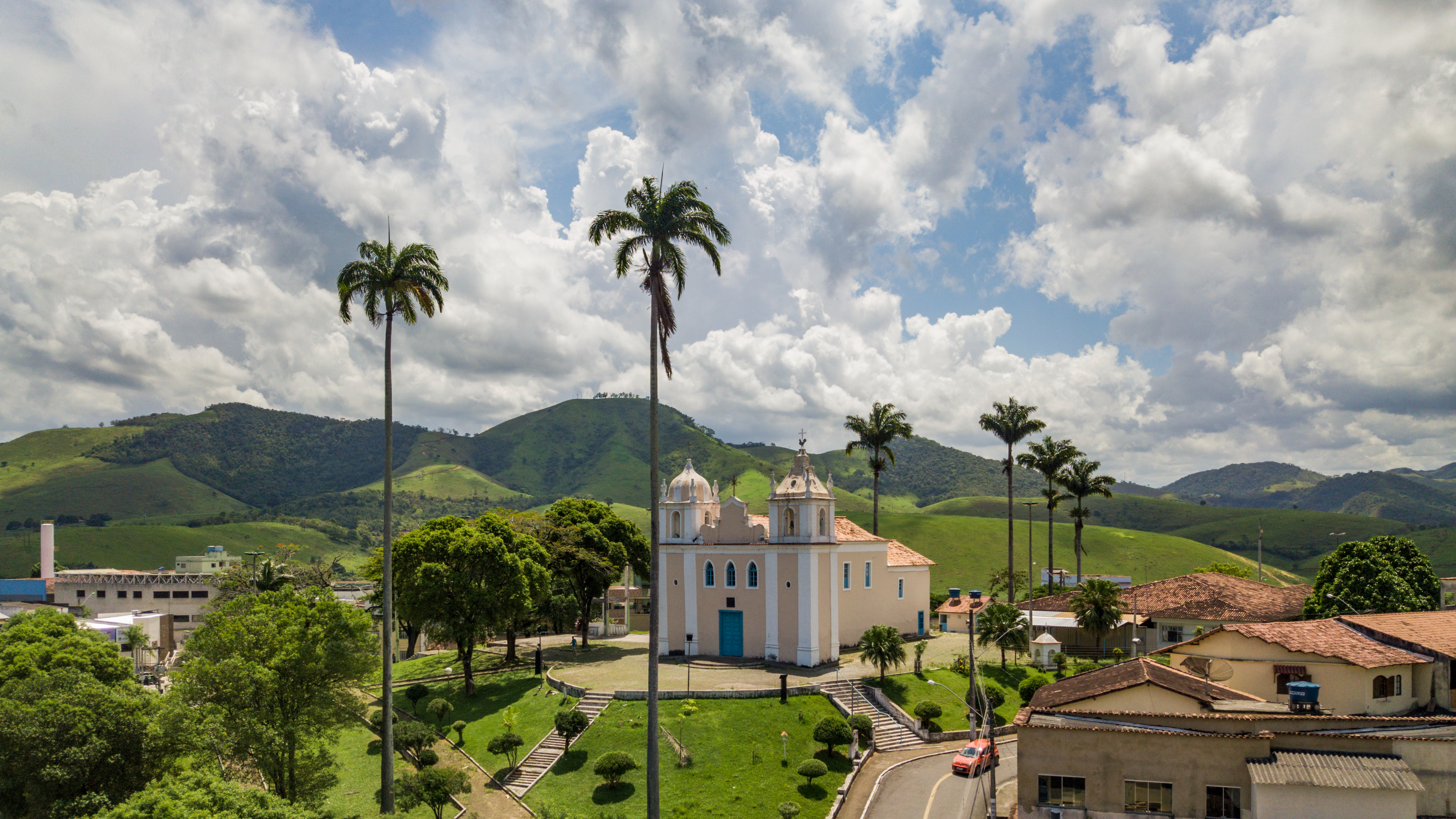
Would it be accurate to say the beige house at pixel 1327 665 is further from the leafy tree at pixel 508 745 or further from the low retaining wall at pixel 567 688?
the leafy tree at pixel 508 745

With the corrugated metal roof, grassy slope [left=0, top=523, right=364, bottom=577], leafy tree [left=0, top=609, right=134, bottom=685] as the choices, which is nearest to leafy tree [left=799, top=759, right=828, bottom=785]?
the corrugated metal roof

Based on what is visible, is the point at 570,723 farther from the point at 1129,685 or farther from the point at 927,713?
the point at 1129,685

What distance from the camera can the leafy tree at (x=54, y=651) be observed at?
35.0 m

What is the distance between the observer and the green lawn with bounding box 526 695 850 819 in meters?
35.4

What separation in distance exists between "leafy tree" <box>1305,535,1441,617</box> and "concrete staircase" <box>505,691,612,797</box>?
40.8 m

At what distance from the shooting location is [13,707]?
25.7 meters

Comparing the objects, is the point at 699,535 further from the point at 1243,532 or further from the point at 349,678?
the point at 1243,532

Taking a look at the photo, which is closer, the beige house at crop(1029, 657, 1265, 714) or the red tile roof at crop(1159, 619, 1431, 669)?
the beige house at crop(1029, 657, 1265, 714)

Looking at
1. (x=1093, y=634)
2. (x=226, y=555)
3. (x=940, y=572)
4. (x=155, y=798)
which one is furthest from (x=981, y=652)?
(x=226, y=555)

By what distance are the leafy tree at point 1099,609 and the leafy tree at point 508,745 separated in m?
36.5

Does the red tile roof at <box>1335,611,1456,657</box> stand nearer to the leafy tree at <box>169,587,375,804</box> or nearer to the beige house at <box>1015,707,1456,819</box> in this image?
the beige house at <box>1015,707,1456,819</box>

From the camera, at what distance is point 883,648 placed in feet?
153

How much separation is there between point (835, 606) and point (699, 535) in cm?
1069

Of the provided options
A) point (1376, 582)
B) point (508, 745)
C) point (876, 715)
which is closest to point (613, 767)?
point (508, 745)
